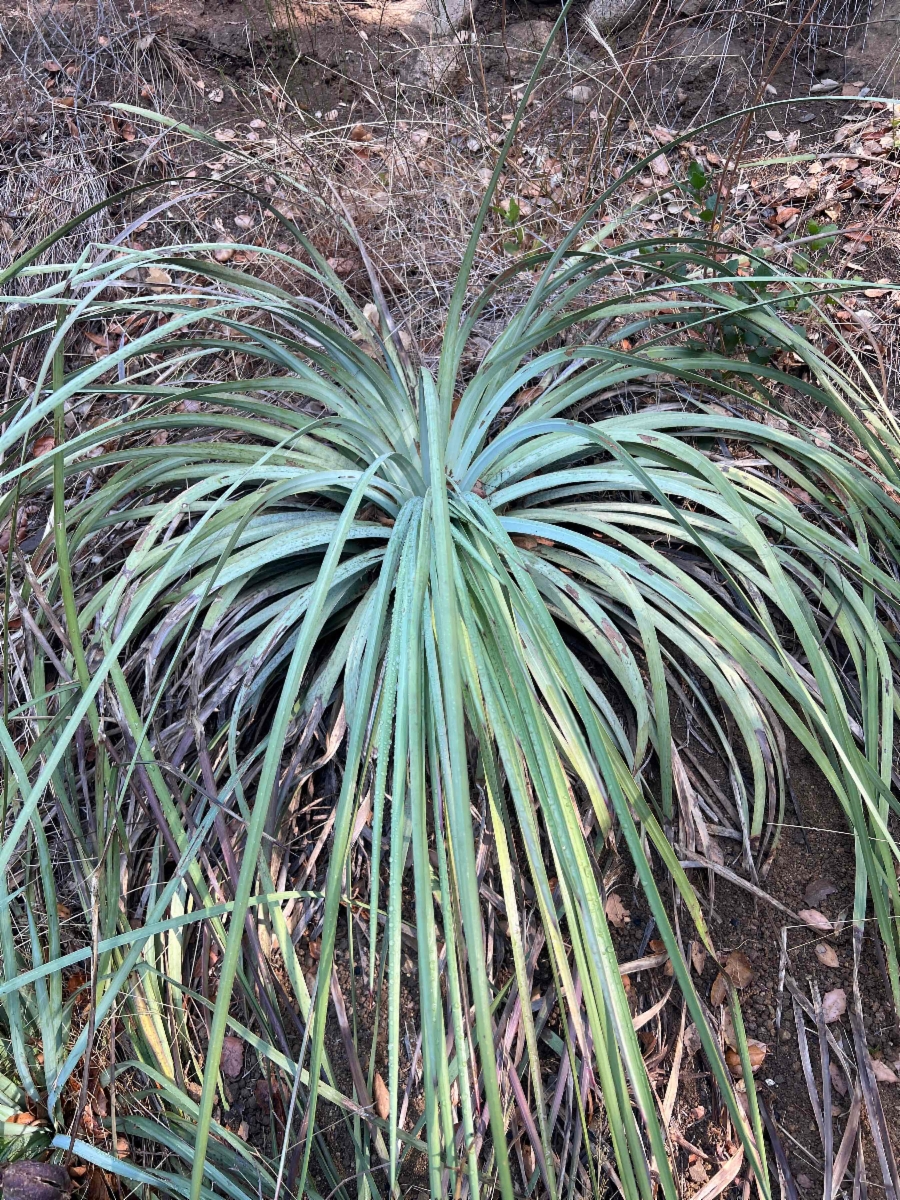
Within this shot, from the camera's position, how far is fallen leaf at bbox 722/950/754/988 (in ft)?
4.52

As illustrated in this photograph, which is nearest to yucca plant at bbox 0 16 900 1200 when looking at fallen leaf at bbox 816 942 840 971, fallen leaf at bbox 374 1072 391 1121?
fallen leaf at bbox 374 1072 391 1121

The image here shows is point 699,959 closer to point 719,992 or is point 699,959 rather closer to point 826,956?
point 719,992

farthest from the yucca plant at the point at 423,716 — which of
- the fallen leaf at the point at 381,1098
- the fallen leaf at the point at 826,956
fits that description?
the fallen leaf at the point at 826,956

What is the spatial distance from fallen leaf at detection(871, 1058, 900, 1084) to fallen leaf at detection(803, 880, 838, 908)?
0.25 m

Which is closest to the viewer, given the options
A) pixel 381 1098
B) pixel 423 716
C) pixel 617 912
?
pixel 423 716

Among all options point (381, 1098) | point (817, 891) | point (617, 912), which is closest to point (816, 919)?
point (817, 891)

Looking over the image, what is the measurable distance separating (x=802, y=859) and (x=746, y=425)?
0.87 meters

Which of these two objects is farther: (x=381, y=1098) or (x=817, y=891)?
(x=817, y=891)

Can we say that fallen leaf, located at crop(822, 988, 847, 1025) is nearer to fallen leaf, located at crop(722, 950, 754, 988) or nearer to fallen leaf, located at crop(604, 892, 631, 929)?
fallen leaf, located at crop(722, 950, 754, 988)

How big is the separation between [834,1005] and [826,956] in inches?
3.0

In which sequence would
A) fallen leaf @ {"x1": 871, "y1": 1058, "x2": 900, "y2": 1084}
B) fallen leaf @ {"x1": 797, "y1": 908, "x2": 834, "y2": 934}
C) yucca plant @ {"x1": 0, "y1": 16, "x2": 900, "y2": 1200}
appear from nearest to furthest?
yucca plant @ {"x1": 0, "y1": 16, "x2": 900, "y2": 1200}
fallen leaf @ {"x1": 871, "y1": 1058, "x2": 900, "y2": 1084}
fallen leaf @ {"x1": 797, "y1": 908, "x2": 834, "y2": 934}

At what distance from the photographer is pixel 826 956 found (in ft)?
4.58

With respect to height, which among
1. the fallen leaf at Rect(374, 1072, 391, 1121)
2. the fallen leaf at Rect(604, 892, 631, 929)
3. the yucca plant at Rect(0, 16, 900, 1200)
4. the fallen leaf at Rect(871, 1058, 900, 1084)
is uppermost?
the yucca plant at Rect(0, 16, 900, 1200)

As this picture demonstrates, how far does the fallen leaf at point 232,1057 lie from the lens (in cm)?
139
